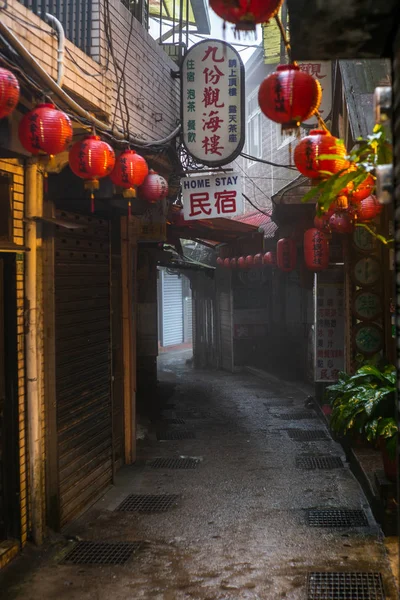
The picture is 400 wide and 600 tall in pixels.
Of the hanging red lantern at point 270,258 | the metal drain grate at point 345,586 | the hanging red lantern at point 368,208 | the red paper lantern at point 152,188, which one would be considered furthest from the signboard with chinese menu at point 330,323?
the metal drain grate at point 345,586

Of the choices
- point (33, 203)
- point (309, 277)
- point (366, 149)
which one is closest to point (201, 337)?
point (309, 277)

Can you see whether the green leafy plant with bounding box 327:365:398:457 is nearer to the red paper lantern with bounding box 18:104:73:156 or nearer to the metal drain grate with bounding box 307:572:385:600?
the metal drain grate with bounding box 307:572:385:600

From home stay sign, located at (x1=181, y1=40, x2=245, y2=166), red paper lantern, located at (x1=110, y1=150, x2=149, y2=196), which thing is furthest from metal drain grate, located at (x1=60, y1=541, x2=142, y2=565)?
home stay sign, located at (x1=181, y1=40, x2=245, y2=166)

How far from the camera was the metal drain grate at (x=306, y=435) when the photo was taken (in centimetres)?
1242

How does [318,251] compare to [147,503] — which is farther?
[318,251]

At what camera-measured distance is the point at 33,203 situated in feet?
23.3

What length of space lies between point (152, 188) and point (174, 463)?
512cm

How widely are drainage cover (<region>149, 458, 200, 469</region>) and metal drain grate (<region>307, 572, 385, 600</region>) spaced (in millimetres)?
4683

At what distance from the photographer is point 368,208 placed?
28.0 feet

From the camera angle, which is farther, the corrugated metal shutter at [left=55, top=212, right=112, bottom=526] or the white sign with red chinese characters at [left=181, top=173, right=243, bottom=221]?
the white sign with red chinese characters at [left=181, top=173, right=243, bottom=221]

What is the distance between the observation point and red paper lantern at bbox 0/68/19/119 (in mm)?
4801

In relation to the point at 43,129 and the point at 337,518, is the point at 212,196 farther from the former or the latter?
the point at 337,518

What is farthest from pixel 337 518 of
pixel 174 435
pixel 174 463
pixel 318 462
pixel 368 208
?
pixel 174 435

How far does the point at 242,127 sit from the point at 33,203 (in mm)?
4824
